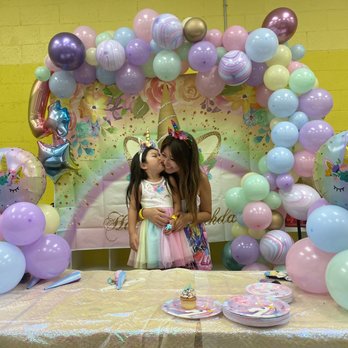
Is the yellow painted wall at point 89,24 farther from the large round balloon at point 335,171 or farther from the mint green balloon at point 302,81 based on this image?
the large round balloon at point 335,171

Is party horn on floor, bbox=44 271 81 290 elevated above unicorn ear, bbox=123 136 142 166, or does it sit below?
below

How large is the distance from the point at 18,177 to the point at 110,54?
1607 millimetres

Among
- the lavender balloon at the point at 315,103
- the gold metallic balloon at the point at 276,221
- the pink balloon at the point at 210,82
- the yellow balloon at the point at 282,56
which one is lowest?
the gold metallic balloon at the point at 276,221

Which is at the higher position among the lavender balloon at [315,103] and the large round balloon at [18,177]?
the lavender balloon at [315,103]

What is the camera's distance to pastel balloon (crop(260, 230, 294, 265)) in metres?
2.98

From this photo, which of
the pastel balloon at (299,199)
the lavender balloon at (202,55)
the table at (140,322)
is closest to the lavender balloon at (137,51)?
the lavender balloon at (202,55)

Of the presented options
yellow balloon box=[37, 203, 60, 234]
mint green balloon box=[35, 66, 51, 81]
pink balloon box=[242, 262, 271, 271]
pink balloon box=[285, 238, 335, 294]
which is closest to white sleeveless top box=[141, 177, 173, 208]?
yellow balloon box=[37, 203, 60, 234]

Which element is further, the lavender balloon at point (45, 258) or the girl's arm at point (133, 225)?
the girl's arm at point (133, 225)

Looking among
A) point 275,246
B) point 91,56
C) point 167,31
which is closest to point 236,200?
point 275,246

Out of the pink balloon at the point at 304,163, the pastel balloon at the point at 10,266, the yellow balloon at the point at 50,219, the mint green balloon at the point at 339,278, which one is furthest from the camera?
the pink balloon at the point at 304,163

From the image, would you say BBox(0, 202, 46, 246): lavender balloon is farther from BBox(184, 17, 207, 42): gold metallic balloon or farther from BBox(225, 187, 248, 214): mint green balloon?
BBox(184, 17, 207, 42): gold metallic balloon

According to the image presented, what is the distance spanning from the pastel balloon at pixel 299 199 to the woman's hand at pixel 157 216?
120cm

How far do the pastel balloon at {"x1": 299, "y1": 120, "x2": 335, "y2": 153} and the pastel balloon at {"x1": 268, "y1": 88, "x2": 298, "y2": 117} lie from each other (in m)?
0.17

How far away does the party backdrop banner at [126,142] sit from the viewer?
3.40m
